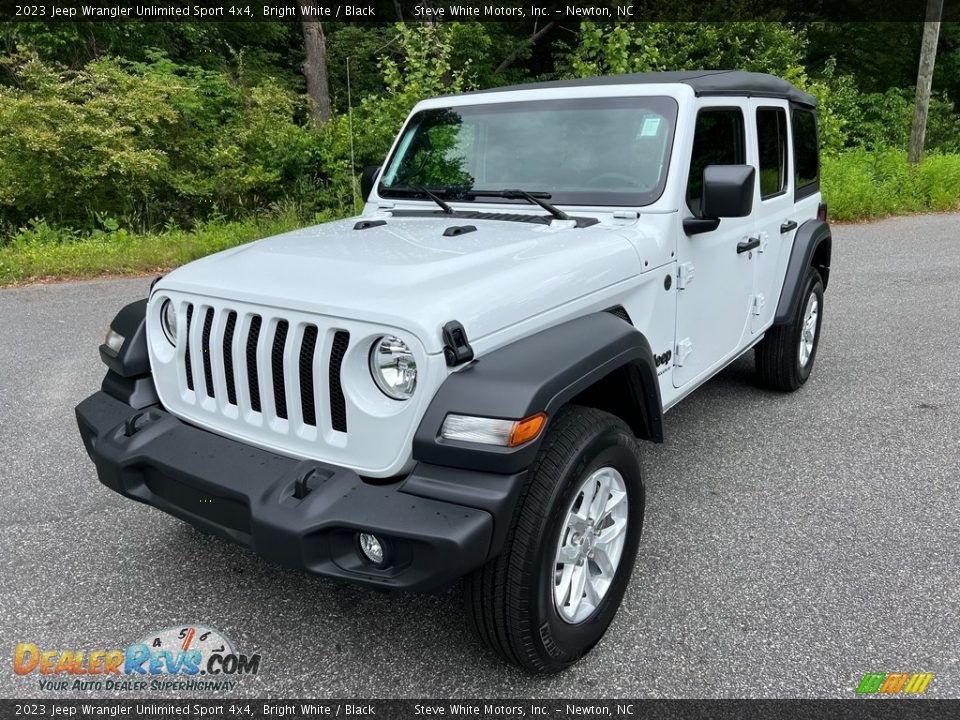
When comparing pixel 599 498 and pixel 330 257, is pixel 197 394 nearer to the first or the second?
pixel 330 257

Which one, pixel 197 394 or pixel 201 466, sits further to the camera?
pixel 197 394

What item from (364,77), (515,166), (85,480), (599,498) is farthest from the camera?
(364,77)

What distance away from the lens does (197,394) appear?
267 centimetres

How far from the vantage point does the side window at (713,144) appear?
3418mm

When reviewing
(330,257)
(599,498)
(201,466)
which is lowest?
(599,498)

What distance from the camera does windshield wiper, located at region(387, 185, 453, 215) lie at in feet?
11.6

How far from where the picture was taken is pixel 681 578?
10.0 feet

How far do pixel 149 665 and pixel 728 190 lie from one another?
2784 millimetres

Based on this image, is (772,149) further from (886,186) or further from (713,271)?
(886,186)

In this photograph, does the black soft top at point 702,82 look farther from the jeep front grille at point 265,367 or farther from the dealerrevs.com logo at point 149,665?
the dealerrevs.com logo at point 149,665

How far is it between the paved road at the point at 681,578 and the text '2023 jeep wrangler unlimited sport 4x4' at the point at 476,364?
1.15 feet

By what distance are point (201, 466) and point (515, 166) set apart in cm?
202

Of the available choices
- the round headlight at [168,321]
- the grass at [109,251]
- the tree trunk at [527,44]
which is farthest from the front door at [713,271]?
the tree trunk at [527,44]

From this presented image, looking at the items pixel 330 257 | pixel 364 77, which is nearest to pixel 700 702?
A: pixel 330 257
